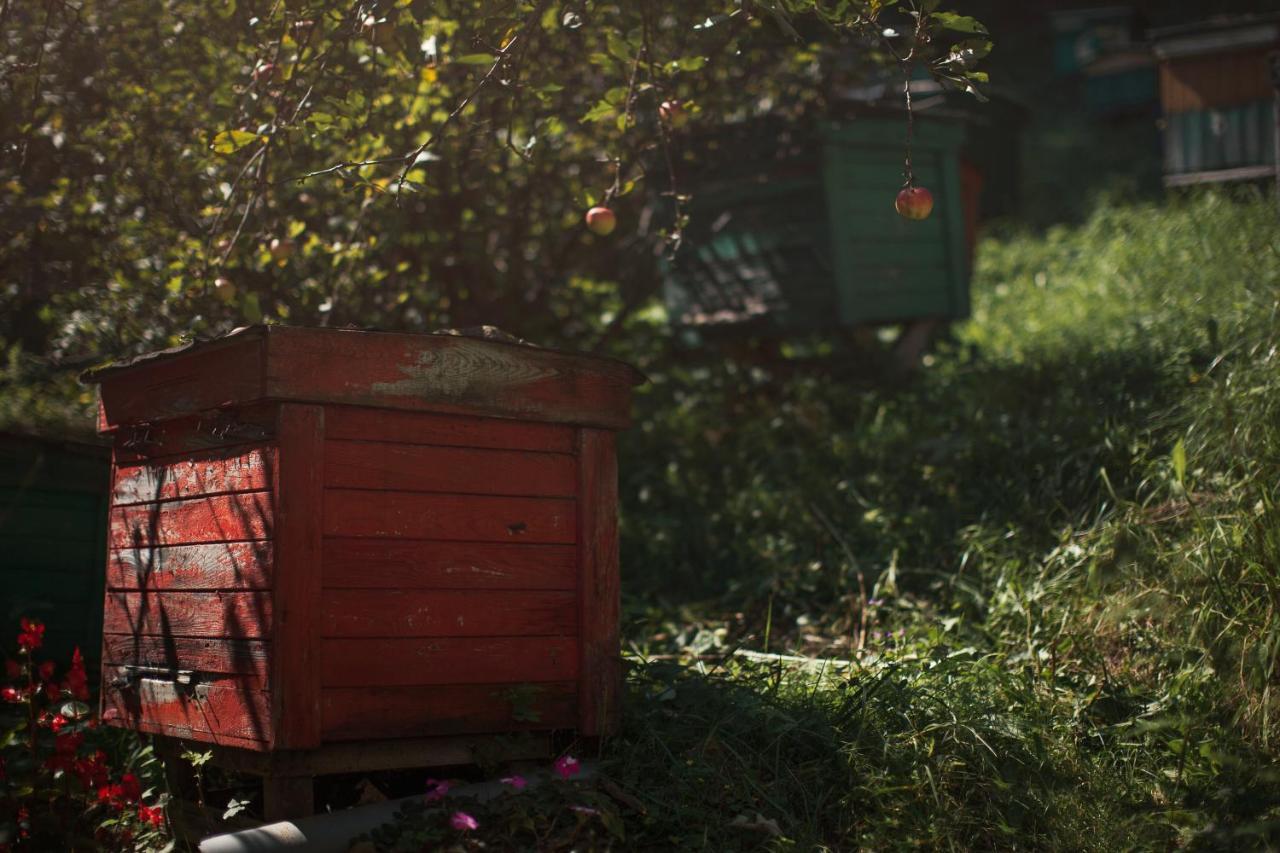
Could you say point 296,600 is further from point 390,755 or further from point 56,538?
point 56,538

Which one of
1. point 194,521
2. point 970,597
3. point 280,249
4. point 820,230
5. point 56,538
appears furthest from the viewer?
point 820,230

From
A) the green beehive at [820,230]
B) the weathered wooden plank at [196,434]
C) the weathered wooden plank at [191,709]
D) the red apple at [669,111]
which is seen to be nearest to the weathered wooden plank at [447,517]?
the weathered wooden plank at [196,434]

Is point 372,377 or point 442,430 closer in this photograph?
point 372,377

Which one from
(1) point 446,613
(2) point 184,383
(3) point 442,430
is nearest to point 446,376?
(3) point 442,430

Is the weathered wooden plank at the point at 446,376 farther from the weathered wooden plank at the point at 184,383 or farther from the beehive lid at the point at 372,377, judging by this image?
the weathered wooden plank at the point at 184,383

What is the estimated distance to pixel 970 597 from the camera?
189 inches

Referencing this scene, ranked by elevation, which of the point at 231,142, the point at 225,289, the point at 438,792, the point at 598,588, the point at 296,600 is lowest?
the point at 438,792

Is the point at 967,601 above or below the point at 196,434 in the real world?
below

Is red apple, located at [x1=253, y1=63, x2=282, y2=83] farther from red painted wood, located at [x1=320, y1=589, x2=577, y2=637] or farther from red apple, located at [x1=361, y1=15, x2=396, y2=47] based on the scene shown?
red painted wood, located at [x1=320, y1=589, x2=577, y2=637]

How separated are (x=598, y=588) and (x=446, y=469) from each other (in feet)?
2.01

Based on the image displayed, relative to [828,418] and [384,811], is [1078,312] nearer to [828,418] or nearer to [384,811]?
[828,418]

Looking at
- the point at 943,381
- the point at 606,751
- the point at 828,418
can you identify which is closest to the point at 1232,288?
the point at 943,381

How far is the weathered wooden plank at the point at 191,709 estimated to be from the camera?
3070mm

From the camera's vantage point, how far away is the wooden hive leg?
3.02 metres
